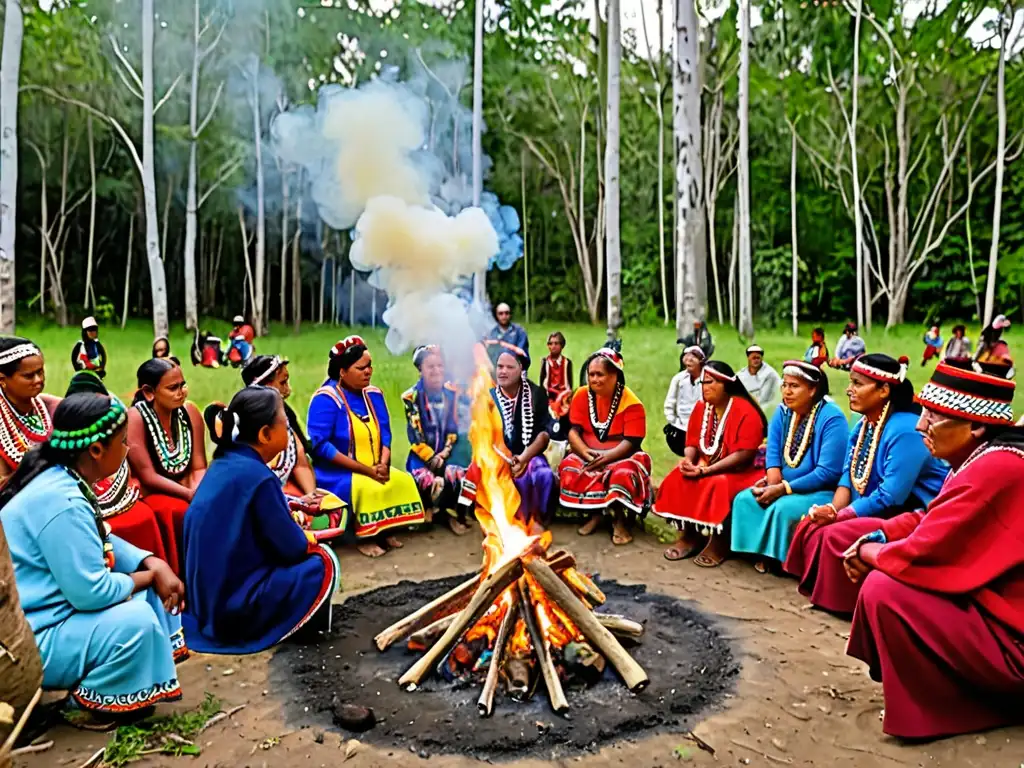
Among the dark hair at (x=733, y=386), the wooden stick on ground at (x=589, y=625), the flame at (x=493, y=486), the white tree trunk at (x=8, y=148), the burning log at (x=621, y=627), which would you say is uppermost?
the white tree trunk at (x=8, y=148)

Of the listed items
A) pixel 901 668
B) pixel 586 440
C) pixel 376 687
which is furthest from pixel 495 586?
pixel 586 440

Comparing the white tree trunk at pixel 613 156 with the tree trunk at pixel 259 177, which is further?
the tree trunk at pixel 259 177

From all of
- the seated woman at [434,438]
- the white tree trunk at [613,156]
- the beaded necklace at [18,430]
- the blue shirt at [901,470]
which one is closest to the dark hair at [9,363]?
the beaded necklace at [18,430]

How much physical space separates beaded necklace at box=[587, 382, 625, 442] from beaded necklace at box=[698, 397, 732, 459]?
2.70ft

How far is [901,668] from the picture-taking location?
3506 mm

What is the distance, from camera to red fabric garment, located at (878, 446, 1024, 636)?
3.33 metres

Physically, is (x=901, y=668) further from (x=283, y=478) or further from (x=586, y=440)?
(x=283, y=478)

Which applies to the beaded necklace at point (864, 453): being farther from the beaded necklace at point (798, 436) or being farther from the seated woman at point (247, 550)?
the seated woman at point (247, 550)

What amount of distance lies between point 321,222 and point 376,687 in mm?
25487

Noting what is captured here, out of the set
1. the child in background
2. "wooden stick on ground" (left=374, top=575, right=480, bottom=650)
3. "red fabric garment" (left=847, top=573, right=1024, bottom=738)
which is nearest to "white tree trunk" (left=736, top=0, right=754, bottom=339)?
the child in background

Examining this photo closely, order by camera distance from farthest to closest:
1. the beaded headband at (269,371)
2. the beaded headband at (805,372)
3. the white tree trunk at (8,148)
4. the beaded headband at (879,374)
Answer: the white tree trunk at (8,148) < the beaded headband at (269,371) < the beaded headband at (805,372) < the beaded headband at (879,374)

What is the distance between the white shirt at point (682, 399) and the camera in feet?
26.9

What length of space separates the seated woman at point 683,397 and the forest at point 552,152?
6.75 metres

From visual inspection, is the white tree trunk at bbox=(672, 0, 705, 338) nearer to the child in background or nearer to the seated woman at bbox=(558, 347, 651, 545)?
the seated woman at bbox=(558, 347, 651, 545)
